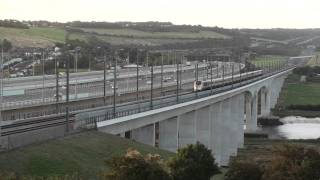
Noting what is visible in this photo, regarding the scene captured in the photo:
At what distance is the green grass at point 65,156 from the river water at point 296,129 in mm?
62667

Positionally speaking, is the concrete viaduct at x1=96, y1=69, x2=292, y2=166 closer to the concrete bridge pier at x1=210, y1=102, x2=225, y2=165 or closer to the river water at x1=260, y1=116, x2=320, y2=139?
the concrete bridge pier at x1=210, y1=102, x2=225, y2=165

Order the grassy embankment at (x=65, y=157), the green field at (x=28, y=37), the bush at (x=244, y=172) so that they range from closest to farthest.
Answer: the grassy embankment at (x=65, y=157) < the bush at (x=244, y=172) < the green field at (x=28, y=37)

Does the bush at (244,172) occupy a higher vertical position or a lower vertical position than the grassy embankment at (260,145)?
higher

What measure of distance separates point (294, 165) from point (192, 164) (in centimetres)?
557

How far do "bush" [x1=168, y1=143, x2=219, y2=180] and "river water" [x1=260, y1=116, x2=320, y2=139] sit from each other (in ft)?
219

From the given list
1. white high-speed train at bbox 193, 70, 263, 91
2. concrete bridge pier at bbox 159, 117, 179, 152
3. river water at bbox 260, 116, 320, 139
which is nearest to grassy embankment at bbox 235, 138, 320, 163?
river water at bbox 260, 116, 320, 139

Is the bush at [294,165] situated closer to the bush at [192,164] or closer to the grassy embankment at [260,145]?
the bush at [192,164]

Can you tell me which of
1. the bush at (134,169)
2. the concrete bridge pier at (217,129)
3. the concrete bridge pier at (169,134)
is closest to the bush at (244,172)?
the bush at (134,169)

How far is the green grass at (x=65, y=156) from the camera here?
30141 millimetres

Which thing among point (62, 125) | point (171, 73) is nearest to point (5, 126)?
point (62, 125)

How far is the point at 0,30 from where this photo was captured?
82.2 metres

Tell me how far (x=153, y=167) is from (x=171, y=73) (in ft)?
291

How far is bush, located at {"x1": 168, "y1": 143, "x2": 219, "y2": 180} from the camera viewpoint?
3162cm

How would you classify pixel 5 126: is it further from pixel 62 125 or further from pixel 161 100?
pixel 161 100
